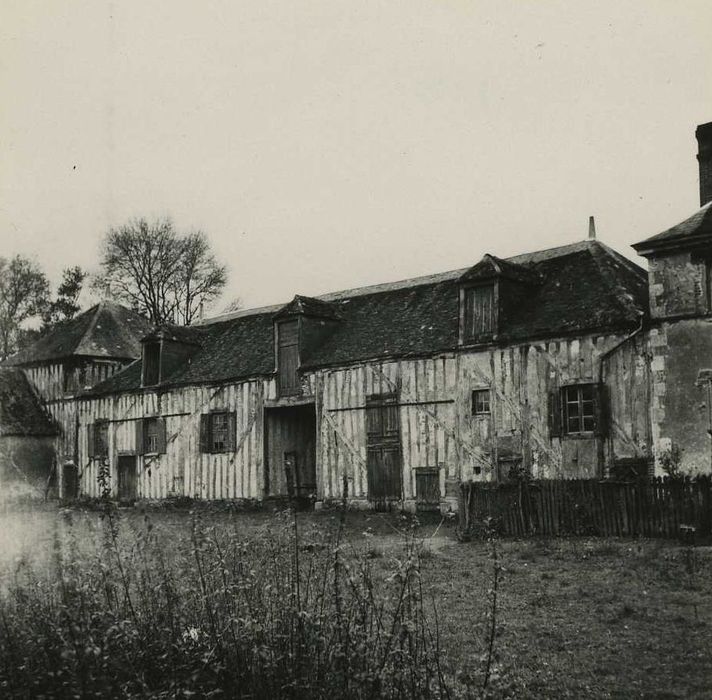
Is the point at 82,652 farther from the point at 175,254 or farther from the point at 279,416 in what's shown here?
the point at 175,254

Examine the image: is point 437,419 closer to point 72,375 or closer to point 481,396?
point 481,396

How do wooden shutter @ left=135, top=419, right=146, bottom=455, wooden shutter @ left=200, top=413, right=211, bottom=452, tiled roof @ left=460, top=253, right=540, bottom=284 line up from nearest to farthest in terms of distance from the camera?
tiled roof @ left=460, top=253, right=540, bottom=284, wooden shutter @ left=200, top=413, right=211, bottom=452, wooden shutter @ left=135, top=419, right=146, bottom=455

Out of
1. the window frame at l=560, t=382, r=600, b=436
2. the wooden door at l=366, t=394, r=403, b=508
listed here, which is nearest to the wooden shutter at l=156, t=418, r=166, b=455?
the wooden door at l=366, t=394, r=403, b=508

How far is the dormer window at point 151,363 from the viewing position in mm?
28906

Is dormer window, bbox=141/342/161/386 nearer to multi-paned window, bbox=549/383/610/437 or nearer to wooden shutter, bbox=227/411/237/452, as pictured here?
wooden shutter, bbox=227/411/237/452

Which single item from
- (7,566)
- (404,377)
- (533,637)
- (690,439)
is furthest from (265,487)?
(533,637)

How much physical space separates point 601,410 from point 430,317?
6.36m

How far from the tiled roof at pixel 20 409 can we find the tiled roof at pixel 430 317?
13.4 feet

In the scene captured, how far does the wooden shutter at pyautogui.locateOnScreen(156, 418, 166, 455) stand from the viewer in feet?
91.8

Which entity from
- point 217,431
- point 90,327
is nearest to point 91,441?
point 90,327

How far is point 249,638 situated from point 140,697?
2.93 ft

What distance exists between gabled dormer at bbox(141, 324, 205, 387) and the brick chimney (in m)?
17.3

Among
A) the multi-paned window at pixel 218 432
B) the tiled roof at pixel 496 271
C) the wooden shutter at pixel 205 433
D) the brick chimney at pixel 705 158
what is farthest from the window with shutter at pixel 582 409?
the wooden shutter at pixel 205 433

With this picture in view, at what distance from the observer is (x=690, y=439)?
16.5 metres
